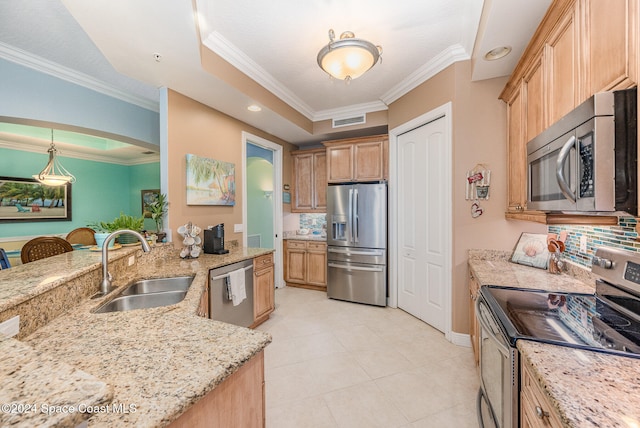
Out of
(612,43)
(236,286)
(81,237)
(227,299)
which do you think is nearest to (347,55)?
(612,43)

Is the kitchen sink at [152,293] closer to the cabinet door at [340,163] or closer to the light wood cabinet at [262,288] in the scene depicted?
the light wood cabinet at [262,288]

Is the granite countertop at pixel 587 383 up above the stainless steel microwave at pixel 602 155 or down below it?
below

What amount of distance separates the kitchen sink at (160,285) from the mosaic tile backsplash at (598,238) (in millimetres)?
2739

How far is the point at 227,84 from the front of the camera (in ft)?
8.31

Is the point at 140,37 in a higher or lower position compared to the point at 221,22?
lower

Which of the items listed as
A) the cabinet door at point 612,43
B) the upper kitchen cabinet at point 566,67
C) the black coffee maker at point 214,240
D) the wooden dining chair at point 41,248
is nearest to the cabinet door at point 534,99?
the upper kitchen cabinet at point 566,67

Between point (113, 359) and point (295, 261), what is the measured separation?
12.0 feet

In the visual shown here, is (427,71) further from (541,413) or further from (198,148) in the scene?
(541,413)

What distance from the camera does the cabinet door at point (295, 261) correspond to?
4.45 meters

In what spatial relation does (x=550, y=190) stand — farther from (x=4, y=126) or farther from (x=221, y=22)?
(x=4, y=126)

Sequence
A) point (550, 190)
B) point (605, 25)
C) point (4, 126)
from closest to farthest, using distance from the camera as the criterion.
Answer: point (605, 25), point (550, 190), point (4, 126)

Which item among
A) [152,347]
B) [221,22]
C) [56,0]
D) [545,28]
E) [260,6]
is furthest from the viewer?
[221,22]

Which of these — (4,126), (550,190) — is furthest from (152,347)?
(4,126)

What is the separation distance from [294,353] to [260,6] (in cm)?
297
